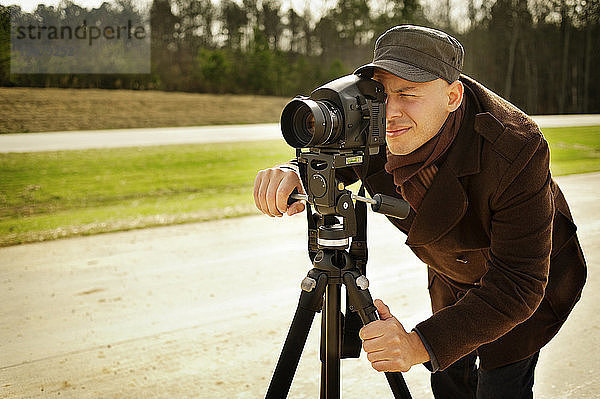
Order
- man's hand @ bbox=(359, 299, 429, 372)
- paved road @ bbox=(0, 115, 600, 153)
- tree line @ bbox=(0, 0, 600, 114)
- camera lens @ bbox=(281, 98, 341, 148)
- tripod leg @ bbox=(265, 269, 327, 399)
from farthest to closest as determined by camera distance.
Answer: tree line @ bbox=(0, 0, 600, 114), paved road @ bbox=(0, 115, 600, 153), tripod leg @ bbox=(265, 269, 327, 399), camera lens @ bbox=(281, 98, 341, 148), man's hand @ bbox=(359, 299, 429, 372)

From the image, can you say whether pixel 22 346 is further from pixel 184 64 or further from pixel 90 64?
pixel 184 64

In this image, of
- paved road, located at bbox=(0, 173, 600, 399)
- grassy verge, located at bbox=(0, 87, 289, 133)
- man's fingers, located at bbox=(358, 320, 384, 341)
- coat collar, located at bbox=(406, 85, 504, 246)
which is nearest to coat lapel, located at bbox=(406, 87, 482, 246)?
coat collar, located at bbox=(406, 85, 504, 246)

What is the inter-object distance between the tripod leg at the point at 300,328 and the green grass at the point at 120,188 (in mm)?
4582

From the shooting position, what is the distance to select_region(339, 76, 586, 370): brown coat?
1.36 metres

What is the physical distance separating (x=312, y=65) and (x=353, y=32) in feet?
11.7

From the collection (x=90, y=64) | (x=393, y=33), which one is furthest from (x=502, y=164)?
(x=90, y=64)

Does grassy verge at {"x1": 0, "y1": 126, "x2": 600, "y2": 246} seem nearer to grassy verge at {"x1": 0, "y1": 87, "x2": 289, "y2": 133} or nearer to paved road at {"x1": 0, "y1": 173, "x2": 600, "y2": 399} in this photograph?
paved road at {"x1": 0, "y1": 173, "x2": 600, "y2": 399}

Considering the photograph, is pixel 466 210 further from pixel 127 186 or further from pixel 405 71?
pixel 127 186

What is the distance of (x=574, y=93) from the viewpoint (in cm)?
4084

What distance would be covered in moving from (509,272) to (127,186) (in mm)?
8241

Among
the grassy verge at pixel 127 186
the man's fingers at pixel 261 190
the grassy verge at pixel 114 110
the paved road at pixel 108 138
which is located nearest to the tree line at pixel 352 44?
the grassy verge at pixel 114 110

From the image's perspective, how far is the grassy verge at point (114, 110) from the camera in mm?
13883

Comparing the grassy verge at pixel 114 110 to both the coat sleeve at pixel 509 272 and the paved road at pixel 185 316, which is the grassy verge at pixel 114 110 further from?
the coat sleeve at pixel 509 272

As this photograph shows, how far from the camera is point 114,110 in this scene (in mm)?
18422
